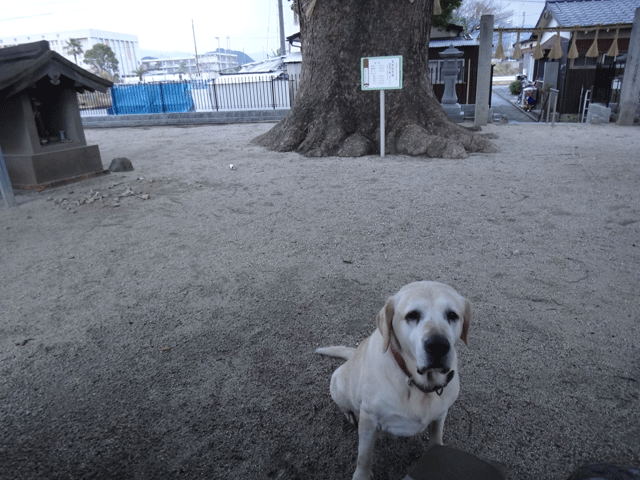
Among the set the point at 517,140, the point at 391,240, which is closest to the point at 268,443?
the point at 391,240

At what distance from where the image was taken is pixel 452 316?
1728 mm

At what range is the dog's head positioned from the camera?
5.23ft

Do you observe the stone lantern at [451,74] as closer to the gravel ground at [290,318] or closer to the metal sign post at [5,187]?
the gravel ground at [290,318]

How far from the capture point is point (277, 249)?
4.75 m

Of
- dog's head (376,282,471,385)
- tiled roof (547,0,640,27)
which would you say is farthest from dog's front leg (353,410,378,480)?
tiled roof (547,0,640,27)

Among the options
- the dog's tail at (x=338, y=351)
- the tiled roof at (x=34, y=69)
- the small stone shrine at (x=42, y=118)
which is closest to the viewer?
the dog's tail at (x=338, y=351)

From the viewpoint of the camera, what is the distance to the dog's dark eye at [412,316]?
5.57ft

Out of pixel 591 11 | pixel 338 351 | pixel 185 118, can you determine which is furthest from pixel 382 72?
pixel 591 11

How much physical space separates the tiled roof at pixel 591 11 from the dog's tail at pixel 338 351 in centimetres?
1904

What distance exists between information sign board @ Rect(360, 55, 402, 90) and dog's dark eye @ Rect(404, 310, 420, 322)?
25.2 ft

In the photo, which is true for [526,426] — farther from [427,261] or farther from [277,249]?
[277,249]

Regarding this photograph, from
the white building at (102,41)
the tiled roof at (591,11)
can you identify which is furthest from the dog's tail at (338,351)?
the white building at (102,41)

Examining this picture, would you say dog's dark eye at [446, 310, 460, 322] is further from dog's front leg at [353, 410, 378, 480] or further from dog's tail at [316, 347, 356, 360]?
dog's tail at [316, 347, 356, 360]

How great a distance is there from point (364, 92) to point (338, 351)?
8069mm
